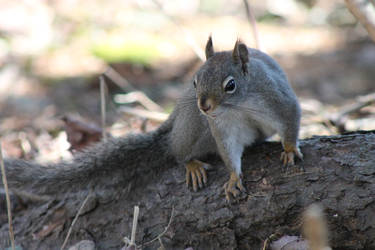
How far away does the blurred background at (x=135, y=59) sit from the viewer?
12.5 feet

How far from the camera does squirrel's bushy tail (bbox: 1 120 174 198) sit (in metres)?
2.35

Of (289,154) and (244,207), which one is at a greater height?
(289,154)

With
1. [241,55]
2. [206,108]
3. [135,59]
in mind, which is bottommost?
[135,59]

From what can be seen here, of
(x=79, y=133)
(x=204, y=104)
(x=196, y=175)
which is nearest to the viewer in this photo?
(x=204, y=104)

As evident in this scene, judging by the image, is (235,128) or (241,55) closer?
(241,55)

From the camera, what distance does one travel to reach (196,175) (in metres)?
2.18

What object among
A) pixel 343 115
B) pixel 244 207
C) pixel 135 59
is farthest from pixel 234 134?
pixel 135 59

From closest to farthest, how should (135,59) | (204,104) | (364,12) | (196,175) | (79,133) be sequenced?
(204,104) < (364,12) < (196,175) < (79,133) < (135,59)

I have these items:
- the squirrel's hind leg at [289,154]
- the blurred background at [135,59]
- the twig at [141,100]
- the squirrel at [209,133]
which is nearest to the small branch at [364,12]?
the squirrel at [209,133]

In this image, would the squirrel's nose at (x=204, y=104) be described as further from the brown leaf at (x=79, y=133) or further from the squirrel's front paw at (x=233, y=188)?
the brown leaf at (x=79, y=133)

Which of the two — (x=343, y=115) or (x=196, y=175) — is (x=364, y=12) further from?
(x=343, y=115)

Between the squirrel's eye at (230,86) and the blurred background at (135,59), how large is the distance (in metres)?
1.30

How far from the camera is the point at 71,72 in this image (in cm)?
584

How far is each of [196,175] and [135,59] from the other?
3.96 meters
